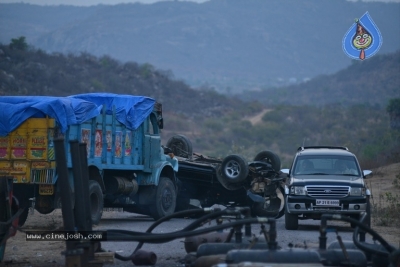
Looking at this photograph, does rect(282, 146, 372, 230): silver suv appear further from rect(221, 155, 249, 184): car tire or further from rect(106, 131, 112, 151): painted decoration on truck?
rect(106, 131, 112, 151): painted decoration on truck

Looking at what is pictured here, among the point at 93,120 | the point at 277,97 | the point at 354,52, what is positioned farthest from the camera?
the point at 277,97

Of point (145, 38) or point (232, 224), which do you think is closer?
point (232, 224)

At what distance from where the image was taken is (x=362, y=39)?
22406mm

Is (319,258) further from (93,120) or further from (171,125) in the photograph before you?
(171,125)

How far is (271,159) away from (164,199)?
11.8 feet

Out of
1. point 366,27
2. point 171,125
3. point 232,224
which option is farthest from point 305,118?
point 232,224

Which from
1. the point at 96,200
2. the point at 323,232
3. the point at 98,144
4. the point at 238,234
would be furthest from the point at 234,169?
the point at 323,232

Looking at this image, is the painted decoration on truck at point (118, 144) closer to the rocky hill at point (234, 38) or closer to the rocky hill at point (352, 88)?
the rocky hill at point (352, 88)

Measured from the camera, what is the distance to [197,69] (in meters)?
141

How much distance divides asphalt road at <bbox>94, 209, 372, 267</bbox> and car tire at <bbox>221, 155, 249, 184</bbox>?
1.46m

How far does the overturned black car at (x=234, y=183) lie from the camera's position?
18922mm

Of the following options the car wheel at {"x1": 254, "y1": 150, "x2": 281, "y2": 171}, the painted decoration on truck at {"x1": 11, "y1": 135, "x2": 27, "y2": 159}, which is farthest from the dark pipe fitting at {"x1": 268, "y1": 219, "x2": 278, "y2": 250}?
the car wheel at {"x1": 254, "y1": 150, "x2": 281, "y2": 171}

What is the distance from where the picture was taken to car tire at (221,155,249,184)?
18656 millimetres

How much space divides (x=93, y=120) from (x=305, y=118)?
50936mm
